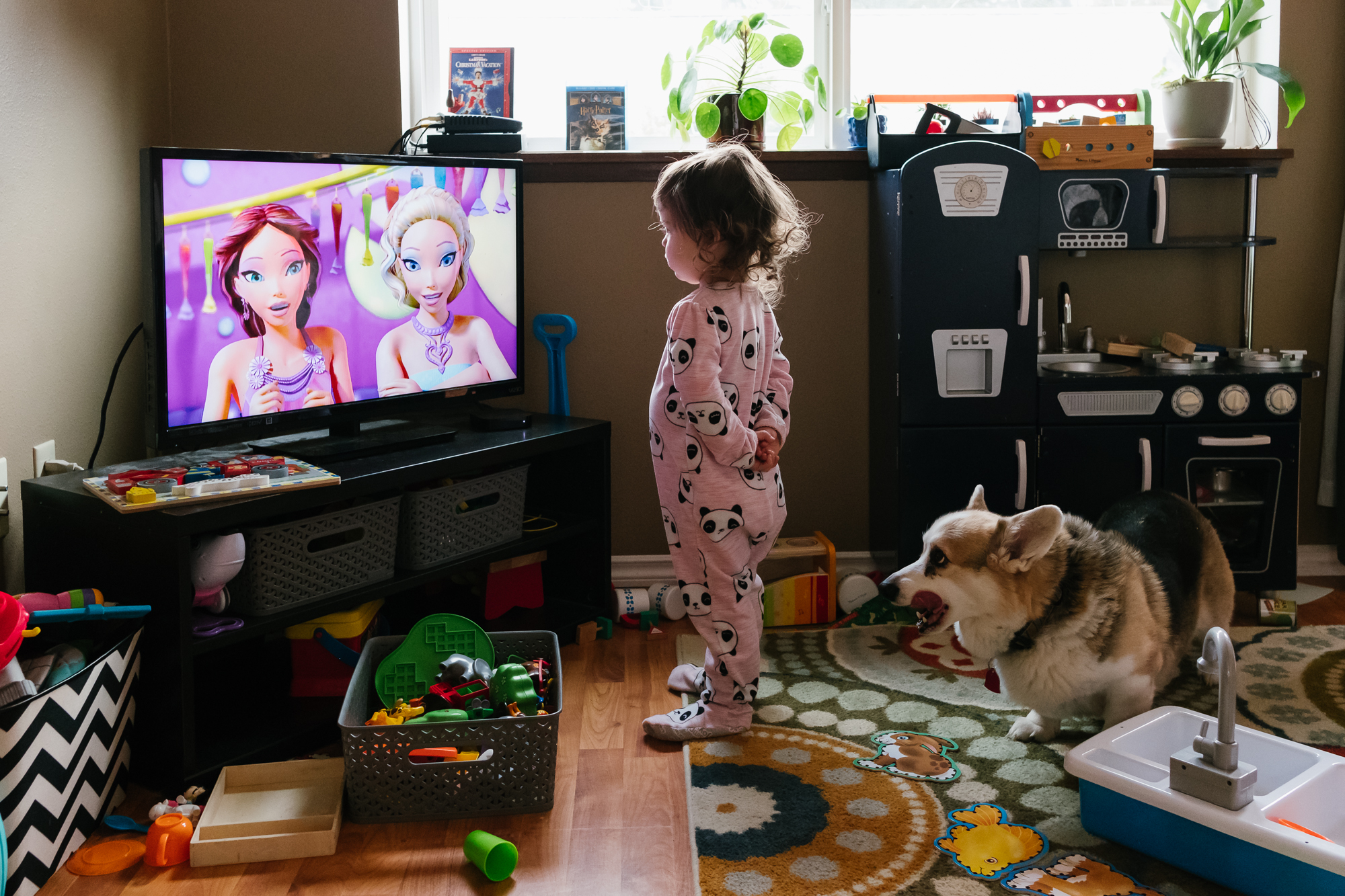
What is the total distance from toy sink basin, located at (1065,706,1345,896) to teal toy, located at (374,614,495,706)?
3.62 feet

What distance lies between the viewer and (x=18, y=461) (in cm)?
199

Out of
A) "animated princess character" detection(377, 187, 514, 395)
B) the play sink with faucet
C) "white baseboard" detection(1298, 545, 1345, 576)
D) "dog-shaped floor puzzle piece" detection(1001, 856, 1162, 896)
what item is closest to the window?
"animated princess character" detection(377, 187, 514, 395)

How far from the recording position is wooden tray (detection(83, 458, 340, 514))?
177 cm

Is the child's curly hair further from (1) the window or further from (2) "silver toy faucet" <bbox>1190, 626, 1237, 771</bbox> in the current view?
(1) the window

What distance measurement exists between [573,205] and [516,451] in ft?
2.93

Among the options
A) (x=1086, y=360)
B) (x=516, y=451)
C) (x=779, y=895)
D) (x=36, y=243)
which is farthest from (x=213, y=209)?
(x=1086, y=360)

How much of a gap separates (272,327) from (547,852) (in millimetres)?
1147

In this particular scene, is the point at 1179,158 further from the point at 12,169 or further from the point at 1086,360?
the point at 12,169

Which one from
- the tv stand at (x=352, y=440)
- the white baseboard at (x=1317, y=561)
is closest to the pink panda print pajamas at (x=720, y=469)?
the tv stand at (x=352, y=440)

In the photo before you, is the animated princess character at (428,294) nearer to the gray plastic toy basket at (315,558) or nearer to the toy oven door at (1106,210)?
the gray plastic toy basket at (315,558)

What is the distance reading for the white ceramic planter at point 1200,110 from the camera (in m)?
2.95

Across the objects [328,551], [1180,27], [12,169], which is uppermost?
[1180,27]

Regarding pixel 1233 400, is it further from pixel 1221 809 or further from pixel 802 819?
pixel 802 819

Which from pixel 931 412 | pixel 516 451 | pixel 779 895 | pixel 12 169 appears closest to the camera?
pixel 779 895
